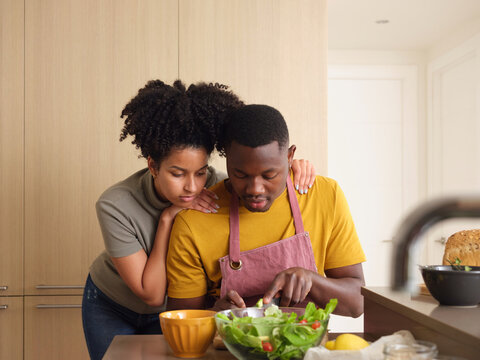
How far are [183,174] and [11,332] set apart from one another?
4.32ft

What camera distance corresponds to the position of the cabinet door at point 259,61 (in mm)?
2291

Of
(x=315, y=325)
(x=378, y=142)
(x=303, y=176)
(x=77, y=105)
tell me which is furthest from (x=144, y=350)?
(x=378, y=142)

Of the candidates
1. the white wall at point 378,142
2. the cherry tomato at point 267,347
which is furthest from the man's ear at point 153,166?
the white wall at point 378,142

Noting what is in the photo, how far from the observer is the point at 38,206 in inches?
88.9

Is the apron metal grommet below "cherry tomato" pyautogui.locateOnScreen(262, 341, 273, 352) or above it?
above

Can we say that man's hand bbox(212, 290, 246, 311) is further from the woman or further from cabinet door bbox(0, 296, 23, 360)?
cabinet door bbox(0, 296, 23, 360)

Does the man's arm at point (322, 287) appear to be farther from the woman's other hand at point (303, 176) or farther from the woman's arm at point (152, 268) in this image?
the woman's arm at point (152, 268)

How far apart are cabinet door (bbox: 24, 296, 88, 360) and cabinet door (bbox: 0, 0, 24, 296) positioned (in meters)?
0.18

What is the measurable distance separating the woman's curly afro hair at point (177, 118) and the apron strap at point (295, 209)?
25 cm

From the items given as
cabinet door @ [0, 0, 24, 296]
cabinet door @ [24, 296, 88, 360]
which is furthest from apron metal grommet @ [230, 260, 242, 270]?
cabinet door @ [0, 0, 24, 296]

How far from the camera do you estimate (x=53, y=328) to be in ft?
7.32

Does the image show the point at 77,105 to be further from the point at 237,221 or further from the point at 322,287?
the point at 322,287

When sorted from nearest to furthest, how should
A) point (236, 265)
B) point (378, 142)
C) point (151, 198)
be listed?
point (236, 265) < point (151, 198) < point (378, 142)

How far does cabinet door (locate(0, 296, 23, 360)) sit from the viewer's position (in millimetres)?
2229
